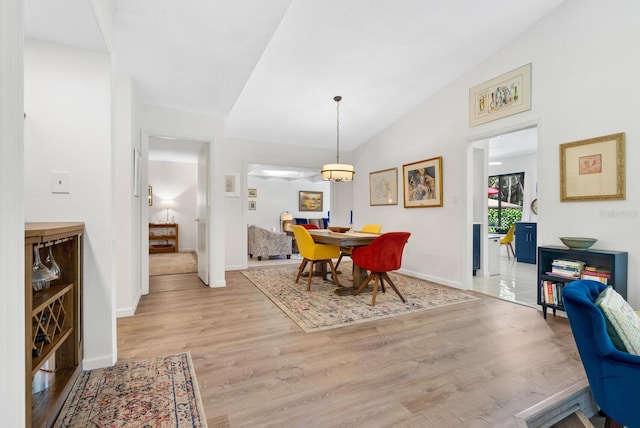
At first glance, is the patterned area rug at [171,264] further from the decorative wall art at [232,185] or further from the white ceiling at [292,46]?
the white ceiling at [292,46]

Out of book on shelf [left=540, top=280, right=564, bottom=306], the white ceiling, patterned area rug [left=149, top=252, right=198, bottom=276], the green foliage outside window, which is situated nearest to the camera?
the white ceiling

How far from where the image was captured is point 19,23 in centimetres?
78

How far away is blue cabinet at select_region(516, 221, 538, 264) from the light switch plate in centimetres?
737

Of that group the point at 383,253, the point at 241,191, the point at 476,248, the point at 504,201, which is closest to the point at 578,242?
the point at 383,253

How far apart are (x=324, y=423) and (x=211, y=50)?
9.47ft

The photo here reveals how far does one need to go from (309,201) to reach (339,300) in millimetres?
7024

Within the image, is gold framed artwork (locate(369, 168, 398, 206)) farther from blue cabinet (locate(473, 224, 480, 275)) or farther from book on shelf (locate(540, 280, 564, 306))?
book on shelf (locate(540, 280, 564, 306))

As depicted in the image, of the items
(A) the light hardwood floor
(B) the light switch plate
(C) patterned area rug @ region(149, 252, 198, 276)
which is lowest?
(C) patterned area rug @ region(149, 252, 198, 276)

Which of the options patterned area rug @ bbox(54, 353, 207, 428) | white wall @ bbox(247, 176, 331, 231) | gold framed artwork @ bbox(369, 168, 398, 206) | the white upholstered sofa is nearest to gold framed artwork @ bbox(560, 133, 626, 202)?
gold framed artwork @ bbox(369, 168, 398, 206)

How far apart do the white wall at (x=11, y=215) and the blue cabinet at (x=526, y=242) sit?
746 centimetres

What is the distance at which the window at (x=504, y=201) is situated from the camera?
754 centimetres

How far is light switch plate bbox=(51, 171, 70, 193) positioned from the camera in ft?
5.85

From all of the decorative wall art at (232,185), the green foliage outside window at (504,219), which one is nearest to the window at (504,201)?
the green foliage outside window at (504,219)

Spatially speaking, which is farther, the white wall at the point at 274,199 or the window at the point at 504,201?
the white wall at the point at 274,199
